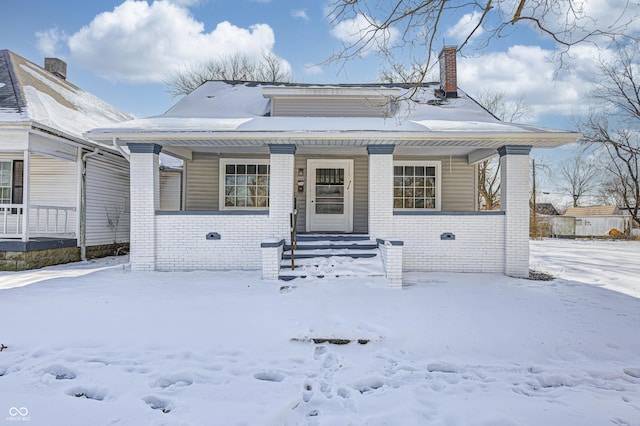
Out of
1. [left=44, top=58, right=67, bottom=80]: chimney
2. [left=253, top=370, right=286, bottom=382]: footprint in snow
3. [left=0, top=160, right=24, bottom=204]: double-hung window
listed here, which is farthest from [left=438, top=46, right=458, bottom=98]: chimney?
[left=44, top=58, right=67, bottom=80]: chimney

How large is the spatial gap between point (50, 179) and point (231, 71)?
1890 cm

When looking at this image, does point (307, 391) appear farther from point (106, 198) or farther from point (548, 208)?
point (548, 208)

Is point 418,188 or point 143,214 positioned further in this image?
point 418,188

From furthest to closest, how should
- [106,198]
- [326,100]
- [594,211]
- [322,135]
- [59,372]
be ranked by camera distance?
1. [594,211]
2. [106,198]
3. [326,100]
4. [322,135]
5. [59,372]

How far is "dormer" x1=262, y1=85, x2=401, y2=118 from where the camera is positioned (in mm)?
9656

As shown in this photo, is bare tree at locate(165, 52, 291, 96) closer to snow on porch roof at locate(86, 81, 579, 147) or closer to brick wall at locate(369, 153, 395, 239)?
snow on porch roof at locate(86, 81, 579, 147)

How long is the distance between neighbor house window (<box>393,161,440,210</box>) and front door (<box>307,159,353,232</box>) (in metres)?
1.39

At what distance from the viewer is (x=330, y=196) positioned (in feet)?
32.8

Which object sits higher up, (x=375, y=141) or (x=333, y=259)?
(x=375, y=141)

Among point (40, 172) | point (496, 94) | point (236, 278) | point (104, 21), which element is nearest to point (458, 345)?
point (236, 278)

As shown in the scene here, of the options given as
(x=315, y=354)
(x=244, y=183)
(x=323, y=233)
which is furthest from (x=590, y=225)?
(x=315, y=354)

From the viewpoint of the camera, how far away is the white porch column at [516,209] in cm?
782

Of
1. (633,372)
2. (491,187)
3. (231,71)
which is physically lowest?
(633,372)

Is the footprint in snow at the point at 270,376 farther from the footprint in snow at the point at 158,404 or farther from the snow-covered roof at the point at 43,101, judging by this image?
the snow-covered roof at the point at 43,101
